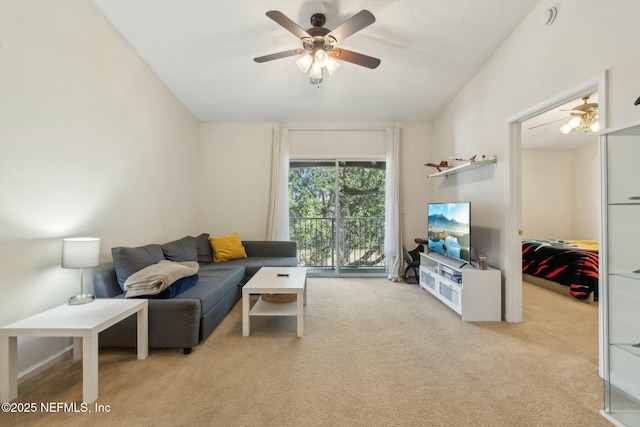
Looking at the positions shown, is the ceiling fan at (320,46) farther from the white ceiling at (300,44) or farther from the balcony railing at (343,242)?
the balcony railing at (343,242)

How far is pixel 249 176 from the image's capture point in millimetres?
4566

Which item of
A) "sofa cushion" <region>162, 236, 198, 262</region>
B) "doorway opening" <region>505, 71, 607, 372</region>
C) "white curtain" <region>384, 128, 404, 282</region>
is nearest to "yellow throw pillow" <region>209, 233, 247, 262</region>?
"sofa cushion" <region>162, 236, 198, 262</region>

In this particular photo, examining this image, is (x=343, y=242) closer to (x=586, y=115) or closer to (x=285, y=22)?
(x=285, y=22)

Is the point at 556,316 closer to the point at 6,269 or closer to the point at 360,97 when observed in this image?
the point at 360,97

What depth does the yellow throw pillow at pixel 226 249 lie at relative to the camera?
3.93 metres

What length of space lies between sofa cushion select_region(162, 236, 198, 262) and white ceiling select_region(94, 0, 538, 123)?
2116 millimetres

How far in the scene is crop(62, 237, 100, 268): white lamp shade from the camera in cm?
190

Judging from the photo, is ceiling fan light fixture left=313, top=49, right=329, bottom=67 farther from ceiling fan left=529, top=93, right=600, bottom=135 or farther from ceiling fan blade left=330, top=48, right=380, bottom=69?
ceiling fan left=529, top=93, right=600, bottom=135

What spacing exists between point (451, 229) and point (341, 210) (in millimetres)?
1926

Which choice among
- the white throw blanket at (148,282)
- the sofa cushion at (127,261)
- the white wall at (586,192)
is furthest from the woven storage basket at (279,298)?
the white wall at (586,192)

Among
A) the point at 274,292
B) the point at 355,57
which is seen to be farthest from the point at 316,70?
the point at 274,292

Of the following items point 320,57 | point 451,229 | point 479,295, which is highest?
point 320,57

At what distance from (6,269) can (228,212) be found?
2.94m

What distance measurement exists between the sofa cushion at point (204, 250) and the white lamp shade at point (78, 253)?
6.08 ft
